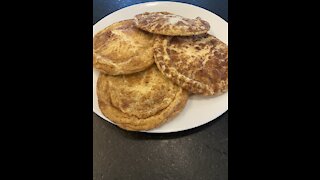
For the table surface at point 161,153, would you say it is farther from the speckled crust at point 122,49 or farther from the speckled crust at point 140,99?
the speckled crust at point 122,49

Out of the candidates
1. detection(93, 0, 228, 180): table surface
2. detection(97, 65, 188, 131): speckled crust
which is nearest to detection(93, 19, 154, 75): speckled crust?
detection(97, 65, 188, 131): speckled crust

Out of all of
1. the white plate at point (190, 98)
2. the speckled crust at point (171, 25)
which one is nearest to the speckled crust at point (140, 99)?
the white plate at point (190, 98)

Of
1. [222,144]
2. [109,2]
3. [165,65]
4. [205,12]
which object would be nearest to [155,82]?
[165,65]

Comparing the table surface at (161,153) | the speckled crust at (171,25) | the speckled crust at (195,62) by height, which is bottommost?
the table surface at (161,153)

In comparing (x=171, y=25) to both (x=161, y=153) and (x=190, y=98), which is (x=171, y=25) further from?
(x=161, y=153)

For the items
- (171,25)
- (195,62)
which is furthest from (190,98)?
(171,25)

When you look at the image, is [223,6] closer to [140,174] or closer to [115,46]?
[115,46]
